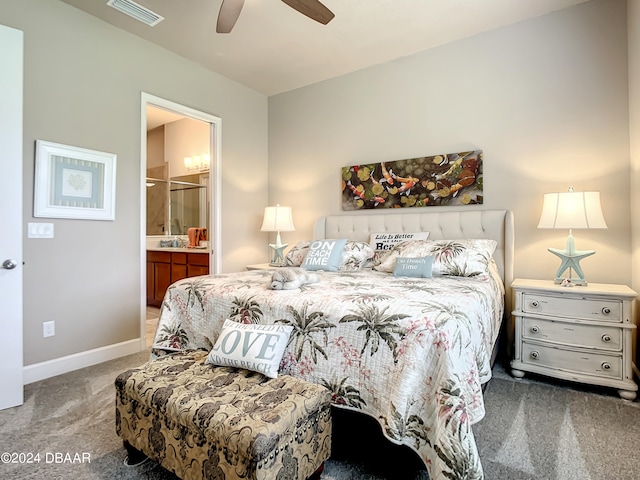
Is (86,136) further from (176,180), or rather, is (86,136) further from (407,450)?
Answer: (407,450)

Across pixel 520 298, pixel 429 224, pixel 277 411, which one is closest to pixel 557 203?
pixel 520 298

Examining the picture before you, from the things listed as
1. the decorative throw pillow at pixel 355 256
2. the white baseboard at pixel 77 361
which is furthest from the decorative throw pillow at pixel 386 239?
the white baseboard at pixel 77 361

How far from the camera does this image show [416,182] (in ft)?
11.2

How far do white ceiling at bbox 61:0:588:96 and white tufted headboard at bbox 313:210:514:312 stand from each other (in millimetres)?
A: 1584

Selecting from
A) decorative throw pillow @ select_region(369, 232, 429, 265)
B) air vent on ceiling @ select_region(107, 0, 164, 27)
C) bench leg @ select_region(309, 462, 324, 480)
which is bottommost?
bench leg @ select_region(309, 462, 324, 480)

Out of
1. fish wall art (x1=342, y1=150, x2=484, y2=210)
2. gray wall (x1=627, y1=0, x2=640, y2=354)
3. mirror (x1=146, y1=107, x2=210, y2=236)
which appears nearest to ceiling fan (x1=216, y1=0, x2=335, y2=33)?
fish wall art (x1=342, y1=150, x2=484, y2=210)

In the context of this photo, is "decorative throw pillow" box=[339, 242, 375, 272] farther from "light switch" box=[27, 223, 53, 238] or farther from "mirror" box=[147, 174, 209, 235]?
"mirror" box=[147, 174, 209, 235]

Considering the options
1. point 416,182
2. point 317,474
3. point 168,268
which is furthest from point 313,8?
point 168,268

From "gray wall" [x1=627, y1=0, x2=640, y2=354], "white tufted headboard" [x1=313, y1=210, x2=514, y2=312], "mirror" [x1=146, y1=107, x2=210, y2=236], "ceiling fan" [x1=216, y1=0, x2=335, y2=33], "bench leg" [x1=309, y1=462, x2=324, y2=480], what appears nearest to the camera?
"bench leg" [x1=309, y1=462, x2=324, y2=480]

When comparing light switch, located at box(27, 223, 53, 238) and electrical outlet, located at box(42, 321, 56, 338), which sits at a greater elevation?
light switch, located at box(27, 223, 53, 238)

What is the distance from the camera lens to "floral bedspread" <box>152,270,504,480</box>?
1.26 metres

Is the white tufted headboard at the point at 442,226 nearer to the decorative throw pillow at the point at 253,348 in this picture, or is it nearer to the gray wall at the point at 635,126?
the gray wall at the point at 635,126

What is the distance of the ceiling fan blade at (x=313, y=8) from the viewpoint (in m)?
2.17

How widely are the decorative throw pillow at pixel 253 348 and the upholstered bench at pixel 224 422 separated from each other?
40 mm
